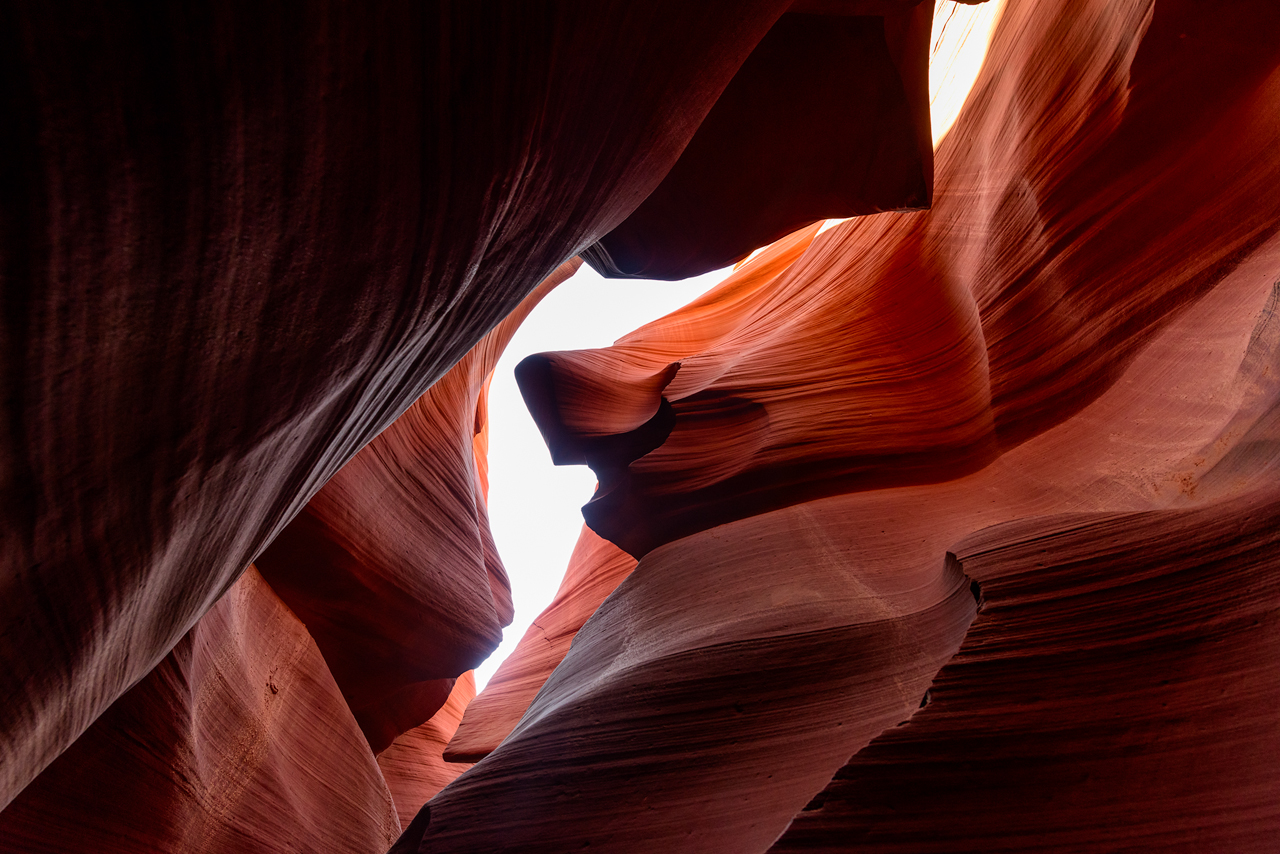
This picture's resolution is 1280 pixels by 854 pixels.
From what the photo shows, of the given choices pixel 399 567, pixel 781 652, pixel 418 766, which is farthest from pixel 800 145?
pixel 418 766

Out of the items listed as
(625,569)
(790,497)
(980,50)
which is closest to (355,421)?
(790,497)

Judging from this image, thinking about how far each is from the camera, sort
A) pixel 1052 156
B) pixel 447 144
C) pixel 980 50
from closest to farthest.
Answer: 1. pixel 447 144
2. pixel 1052 156
3. pixel 980 50

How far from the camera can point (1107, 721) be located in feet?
5.54

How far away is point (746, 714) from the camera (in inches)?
98.9

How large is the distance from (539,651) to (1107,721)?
671 centimetres

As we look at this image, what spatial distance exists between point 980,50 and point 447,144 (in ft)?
14.8

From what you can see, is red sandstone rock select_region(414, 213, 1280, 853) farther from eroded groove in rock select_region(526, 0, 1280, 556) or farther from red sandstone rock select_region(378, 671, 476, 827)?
red sandstone rock select_region(378, 671, 476, 827)

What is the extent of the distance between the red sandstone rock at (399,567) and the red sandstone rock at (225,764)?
0.91 ft

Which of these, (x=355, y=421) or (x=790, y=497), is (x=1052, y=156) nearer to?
(x=790, y=497)

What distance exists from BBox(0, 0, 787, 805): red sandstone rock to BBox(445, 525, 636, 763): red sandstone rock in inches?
211

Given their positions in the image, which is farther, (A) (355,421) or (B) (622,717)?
(B) (622,717)

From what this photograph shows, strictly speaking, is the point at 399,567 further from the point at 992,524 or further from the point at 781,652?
the point at 992,524

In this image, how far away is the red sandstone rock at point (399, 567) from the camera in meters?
4.29

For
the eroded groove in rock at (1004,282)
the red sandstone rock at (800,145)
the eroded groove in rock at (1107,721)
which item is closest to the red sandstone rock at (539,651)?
the eroded groove in rock at (1004,282)
